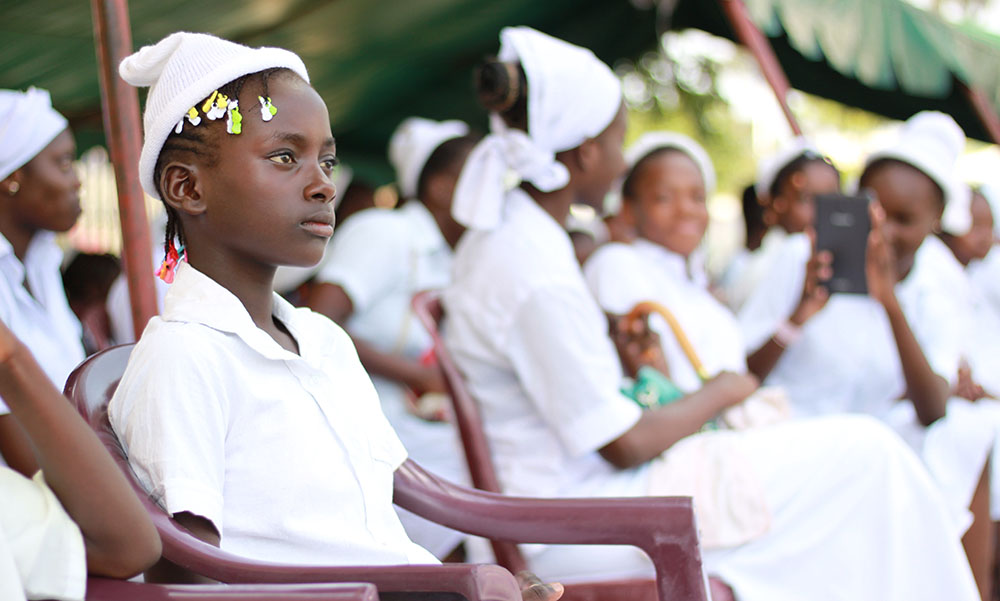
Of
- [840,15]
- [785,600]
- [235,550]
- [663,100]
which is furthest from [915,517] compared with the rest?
[663,100]

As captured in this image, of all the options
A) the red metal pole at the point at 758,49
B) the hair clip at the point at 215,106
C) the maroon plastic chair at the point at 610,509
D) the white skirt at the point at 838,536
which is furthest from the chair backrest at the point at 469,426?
the red metal pole at the point at 758,49

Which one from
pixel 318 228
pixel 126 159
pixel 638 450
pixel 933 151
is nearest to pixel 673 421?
pixel 638 450

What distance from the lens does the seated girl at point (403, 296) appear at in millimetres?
4090

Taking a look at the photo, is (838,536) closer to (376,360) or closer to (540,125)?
(540,125)

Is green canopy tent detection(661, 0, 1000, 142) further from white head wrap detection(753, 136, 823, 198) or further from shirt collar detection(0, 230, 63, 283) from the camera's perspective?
shirt collar detection(0, 230, 63, 283)

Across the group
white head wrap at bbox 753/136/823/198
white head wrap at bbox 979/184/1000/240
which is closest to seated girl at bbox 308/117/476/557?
white head wrap at bbox 753/136/823/198

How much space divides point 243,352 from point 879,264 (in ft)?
8.55

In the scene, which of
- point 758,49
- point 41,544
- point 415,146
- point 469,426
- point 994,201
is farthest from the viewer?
point 994,201

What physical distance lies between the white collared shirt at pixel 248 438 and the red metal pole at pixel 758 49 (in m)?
3.65

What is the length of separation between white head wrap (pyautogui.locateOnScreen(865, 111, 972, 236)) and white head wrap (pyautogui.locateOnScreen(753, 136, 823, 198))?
491mm

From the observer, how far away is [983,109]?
20.9 ft

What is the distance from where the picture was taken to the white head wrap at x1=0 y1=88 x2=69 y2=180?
9.24ft

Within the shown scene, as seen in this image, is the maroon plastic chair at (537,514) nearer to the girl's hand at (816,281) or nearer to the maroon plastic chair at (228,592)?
the maroon plastic chair at (228,592)

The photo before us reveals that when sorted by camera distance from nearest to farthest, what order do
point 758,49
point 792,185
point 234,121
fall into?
point 234,121
point 792,185
point 758,49
